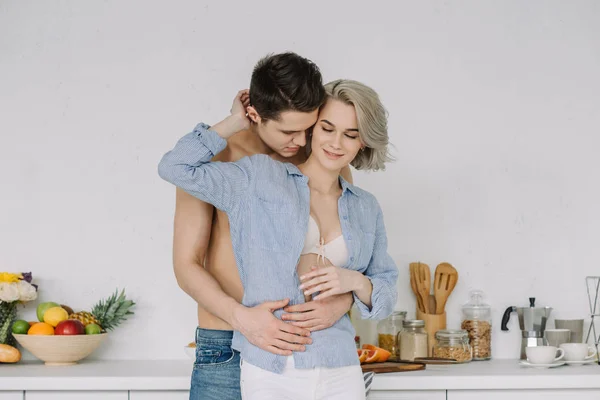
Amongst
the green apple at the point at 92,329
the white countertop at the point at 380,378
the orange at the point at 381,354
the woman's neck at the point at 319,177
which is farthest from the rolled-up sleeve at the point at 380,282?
the green apple at the point at 92,329

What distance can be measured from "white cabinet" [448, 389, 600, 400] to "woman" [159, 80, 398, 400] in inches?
24.2

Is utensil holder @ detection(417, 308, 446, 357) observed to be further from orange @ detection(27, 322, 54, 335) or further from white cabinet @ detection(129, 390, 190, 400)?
orange @ detection(27, 322, 54, 335)

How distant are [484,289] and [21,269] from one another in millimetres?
1605

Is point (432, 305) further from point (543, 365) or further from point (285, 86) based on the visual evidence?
point (285, 86)

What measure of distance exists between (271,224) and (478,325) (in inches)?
48.1

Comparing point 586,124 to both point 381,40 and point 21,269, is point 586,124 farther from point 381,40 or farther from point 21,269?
point 21,269

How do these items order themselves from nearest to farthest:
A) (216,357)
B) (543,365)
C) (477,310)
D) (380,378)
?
(216,357) < (380,378) < (543,365) < (477,310)

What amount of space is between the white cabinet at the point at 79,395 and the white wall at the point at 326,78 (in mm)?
460

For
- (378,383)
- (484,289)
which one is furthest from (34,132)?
(484,289)

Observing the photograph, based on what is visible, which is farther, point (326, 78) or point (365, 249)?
point (326, 78)

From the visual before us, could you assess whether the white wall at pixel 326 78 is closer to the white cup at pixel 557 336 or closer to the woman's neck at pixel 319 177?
the white cup at pixel 557 336

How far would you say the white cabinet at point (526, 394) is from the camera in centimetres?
237

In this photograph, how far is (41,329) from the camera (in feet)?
8.36

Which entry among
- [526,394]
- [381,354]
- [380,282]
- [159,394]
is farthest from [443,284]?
[159,394]
